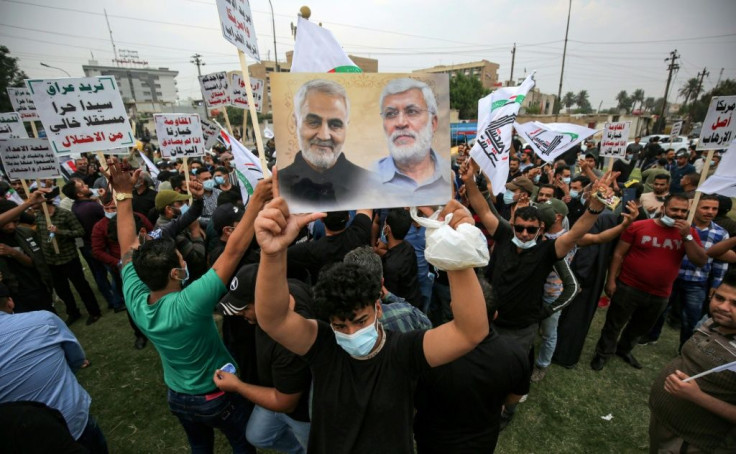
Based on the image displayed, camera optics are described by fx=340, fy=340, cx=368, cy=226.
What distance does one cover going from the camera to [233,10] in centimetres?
260

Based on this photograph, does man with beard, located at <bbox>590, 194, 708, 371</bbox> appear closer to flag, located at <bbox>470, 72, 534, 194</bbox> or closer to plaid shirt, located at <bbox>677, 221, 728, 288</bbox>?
plaid shirt, located at <bbox>677, 221, 728, 288</bbox>

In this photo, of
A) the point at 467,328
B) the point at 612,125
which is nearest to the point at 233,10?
the point at 467,328

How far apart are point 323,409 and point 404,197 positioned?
1.17 m

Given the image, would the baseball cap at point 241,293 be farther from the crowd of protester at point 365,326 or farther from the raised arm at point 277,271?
the raised arm at point 277,271

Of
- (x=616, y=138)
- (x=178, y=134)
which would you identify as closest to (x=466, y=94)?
(x=616, y=138)

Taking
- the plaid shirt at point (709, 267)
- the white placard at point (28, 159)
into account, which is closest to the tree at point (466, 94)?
the plaid shirt at point (709, 267)

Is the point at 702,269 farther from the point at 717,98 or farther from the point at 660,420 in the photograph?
the point at 660,420

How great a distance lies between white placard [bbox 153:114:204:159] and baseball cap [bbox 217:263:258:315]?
216 inches

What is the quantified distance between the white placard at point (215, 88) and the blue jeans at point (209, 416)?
22.6ft

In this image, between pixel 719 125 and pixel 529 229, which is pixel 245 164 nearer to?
pixel 529 229

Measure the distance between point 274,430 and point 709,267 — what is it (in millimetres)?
5535

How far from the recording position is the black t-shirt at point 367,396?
169cm

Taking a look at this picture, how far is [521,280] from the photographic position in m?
3.45

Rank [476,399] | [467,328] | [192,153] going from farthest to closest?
1. [192,153]
2. [476,399]
3. [467,328]
